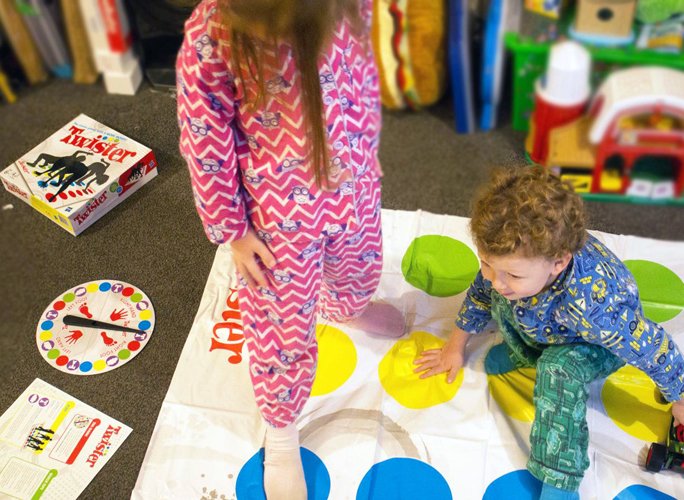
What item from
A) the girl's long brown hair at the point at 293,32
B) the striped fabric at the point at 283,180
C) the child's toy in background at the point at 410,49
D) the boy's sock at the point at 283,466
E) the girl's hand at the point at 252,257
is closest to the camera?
the girl's long brown hair at the point at 293,32

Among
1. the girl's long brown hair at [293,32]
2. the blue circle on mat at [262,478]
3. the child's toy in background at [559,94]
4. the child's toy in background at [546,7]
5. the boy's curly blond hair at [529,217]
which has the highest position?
the girl's long brown hair at [293,32]

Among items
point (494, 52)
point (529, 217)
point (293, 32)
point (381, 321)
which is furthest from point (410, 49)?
point (293, 32)

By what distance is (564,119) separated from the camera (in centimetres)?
113

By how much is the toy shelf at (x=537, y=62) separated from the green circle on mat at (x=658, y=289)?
0.45ft

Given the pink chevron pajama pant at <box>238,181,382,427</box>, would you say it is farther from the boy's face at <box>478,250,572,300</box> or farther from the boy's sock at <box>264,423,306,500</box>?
the boy's face at <box>478,250,572,300</box>

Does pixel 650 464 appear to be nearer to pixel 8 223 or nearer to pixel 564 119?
pixel 564 119

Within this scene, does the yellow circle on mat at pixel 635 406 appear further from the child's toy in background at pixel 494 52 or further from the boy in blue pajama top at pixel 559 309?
the child's toy in background at pixel 494 52

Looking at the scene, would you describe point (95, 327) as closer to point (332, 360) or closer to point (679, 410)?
point (332, 360)

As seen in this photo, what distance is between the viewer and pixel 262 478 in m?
0.92

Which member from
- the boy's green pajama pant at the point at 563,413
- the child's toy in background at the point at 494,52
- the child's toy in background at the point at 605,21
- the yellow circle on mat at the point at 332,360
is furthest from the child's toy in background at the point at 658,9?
the yellow circle on mat at the point at 332,360

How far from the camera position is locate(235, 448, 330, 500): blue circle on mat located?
914mm

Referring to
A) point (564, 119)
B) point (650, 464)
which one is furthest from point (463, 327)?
point (564, 119)

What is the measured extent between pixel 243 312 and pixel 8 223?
302 mm

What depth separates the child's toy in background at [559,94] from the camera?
3.48 feet
